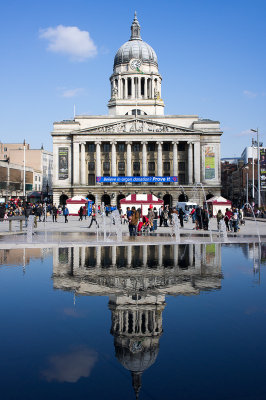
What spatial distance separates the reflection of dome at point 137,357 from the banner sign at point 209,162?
8330 centimetres

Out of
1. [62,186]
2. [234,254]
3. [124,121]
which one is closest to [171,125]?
[124,121]

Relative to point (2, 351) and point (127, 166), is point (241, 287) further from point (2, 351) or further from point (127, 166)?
point (127, 166)

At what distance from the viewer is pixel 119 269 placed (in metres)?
14.5

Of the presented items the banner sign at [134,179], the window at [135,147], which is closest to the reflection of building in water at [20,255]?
the banner sign at [134,179]

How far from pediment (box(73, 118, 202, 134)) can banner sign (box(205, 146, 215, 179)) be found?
16.8 feet

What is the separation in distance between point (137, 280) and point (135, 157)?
260 ft

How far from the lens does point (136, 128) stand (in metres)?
89.6

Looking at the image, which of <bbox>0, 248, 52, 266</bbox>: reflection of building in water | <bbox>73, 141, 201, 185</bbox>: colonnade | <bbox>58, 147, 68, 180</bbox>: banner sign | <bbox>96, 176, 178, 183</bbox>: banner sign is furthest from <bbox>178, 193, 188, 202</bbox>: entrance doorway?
<bbox>0, 248, 52, 266</bbox>: reflection of building in water

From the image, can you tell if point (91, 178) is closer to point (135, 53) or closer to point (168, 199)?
point (168, 199)

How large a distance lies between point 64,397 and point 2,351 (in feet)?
6.36

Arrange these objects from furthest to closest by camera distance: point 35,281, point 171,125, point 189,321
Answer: point 171,125
point 35,281
point 189,321

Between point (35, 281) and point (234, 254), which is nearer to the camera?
point (35, 281)

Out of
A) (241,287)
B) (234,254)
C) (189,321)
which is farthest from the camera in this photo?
(234,254)

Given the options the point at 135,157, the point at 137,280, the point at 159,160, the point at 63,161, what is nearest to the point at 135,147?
the point at 135,157
